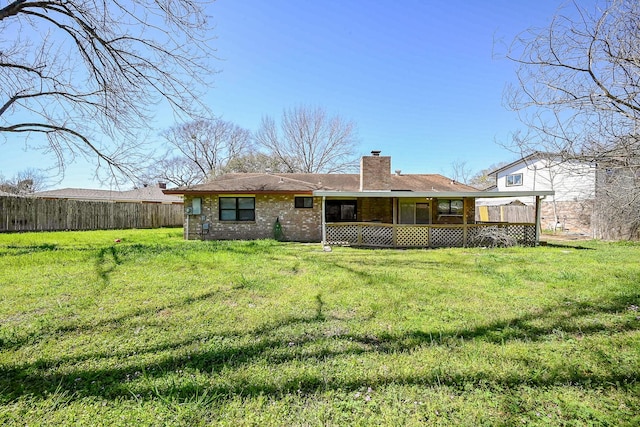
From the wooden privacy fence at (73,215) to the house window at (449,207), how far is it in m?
19.1

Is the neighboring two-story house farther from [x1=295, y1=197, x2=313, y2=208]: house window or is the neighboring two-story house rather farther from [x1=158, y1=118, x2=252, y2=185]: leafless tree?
[x1=158, y1=118, x2=252, y2=185]: leafless tree

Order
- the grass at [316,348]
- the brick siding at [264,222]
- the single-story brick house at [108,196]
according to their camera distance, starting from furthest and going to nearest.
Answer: the single-story brick house at [108,196] < the brick siding at [264,222] < the grass at [316,348]

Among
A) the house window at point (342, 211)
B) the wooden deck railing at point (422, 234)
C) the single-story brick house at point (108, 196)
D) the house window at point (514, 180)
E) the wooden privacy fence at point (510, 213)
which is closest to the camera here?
the wooden deck railing at point (422, 234)

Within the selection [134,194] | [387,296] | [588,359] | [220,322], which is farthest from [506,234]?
[134,194]

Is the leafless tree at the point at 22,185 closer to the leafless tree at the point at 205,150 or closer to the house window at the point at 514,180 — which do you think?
the leafless tree at the point at 205,150

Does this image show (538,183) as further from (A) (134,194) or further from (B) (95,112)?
(A) (134,194)

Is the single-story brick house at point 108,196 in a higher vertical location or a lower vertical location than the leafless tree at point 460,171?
lower

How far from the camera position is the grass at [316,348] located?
7.47ft

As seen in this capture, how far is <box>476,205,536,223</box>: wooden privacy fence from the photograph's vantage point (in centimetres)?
2014

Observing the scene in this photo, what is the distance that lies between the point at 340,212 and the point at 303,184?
2.57m

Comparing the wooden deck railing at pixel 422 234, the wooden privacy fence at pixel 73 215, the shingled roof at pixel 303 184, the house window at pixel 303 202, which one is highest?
the shingled roof at pixel 303 184

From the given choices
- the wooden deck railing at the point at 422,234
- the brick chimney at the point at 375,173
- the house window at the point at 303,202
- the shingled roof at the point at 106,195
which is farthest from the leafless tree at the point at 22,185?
the brick chimney at the point at 375,173

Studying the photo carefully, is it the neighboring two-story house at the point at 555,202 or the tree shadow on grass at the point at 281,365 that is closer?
the tree shadow on grass at the point at 281,365

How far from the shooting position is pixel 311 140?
2970 centimetres
